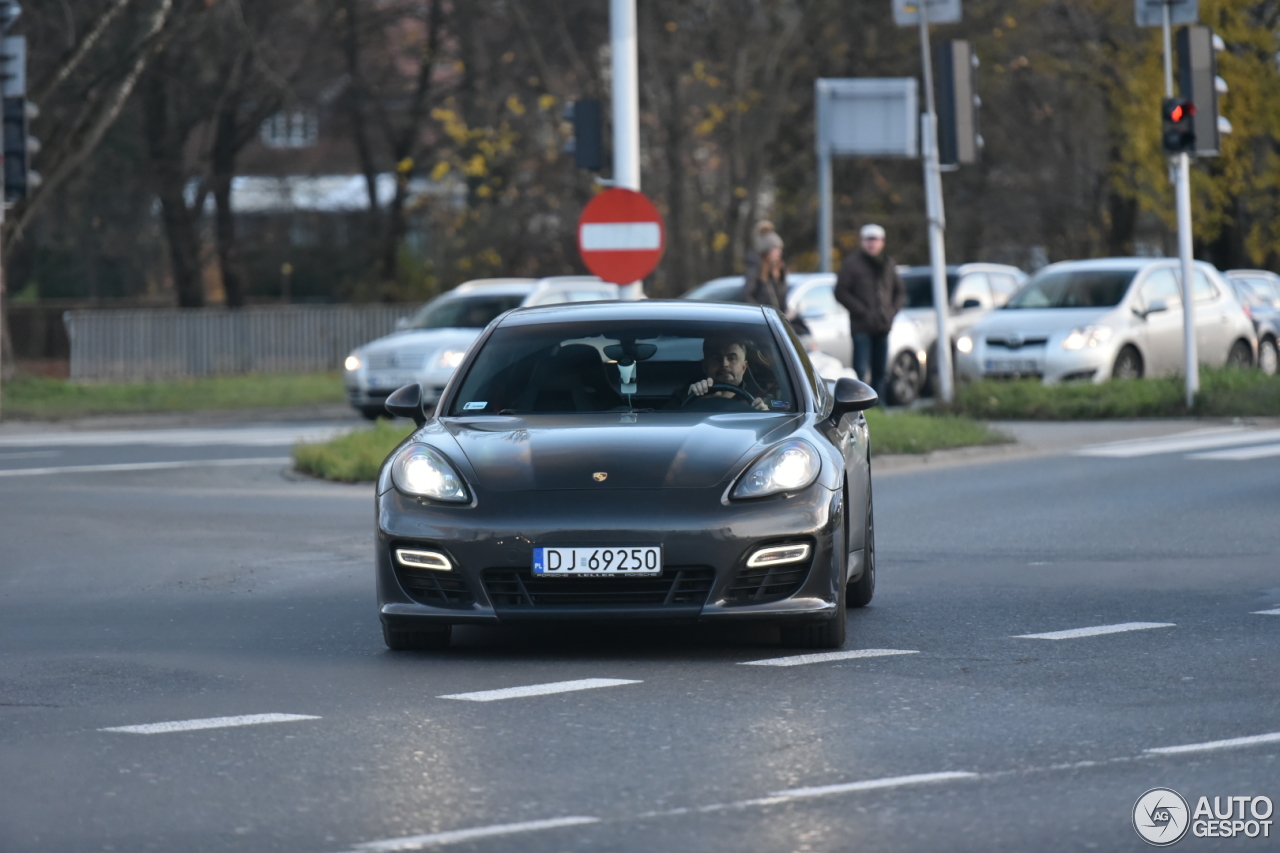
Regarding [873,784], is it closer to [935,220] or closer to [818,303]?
[935,220]

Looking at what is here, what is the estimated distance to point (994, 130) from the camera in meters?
43.7

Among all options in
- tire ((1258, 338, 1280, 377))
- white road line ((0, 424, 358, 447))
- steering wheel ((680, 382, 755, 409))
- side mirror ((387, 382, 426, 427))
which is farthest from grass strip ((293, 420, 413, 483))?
tire ((1258, 338, 1280, 377))

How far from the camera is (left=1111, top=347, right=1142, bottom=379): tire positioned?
80.7ft

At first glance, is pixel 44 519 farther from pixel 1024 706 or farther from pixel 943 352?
pixel 943 352

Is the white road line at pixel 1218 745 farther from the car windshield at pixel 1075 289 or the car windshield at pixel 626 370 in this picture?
the car windshield at pixel 1075 289

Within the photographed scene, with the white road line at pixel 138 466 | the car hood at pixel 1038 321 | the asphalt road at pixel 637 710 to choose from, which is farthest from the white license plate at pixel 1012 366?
the asphalt road at pixel 637 710

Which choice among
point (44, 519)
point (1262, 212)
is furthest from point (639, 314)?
point (1262, 212)

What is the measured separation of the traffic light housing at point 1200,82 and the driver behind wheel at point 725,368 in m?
13.8

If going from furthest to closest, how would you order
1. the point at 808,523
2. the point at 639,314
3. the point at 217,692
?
1. the point at 639,314
2. the point at 808,523
3. the point at 217,692

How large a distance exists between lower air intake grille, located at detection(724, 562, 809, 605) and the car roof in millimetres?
1644

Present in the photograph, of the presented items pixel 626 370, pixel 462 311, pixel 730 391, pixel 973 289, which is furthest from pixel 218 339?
pixel 730 391

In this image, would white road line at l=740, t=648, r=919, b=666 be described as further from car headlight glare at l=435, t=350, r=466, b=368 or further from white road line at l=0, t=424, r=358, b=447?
car headlight glare at l=435, t=350, r=466, b=368

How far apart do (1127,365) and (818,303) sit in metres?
3.65

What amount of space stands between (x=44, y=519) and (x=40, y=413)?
12.4 m
